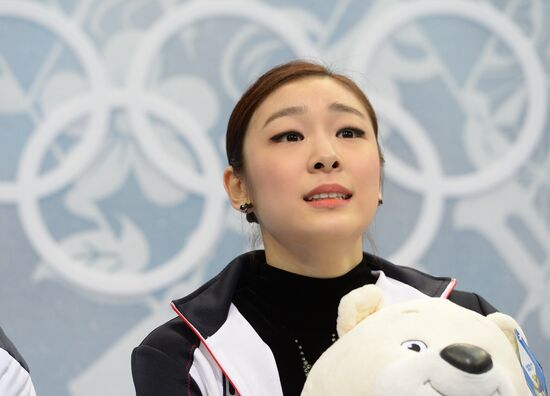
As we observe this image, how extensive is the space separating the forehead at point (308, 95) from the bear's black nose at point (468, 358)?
58cm

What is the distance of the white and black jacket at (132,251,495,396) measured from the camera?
1.16 metres

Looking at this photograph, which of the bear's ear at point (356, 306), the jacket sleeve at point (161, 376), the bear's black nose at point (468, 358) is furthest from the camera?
the jacket sleeve at point (161, 376)

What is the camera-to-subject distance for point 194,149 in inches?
104

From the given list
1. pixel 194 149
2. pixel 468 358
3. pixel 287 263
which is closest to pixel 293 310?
pixel 287 263

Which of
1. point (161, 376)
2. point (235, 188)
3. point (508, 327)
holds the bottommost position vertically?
point (161, 376)

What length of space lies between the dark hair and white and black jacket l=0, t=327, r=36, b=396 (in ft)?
1.54

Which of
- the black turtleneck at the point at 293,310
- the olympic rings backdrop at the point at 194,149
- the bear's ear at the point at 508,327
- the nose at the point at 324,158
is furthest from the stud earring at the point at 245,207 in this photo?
the olympic rings backdrop at the point at 194,149

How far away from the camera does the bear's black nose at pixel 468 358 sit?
30.7 inches

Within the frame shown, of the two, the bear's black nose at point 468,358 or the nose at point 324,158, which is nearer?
the bear's black nose at point 468,358

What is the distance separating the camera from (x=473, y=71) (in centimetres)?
281

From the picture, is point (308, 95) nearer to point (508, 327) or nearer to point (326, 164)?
point (326, 164)

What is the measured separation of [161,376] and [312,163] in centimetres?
40

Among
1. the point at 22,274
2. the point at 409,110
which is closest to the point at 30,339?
the point at 22,274

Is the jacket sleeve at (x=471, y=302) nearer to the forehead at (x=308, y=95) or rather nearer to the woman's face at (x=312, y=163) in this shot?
the woman's face at (x=312, y=163)
